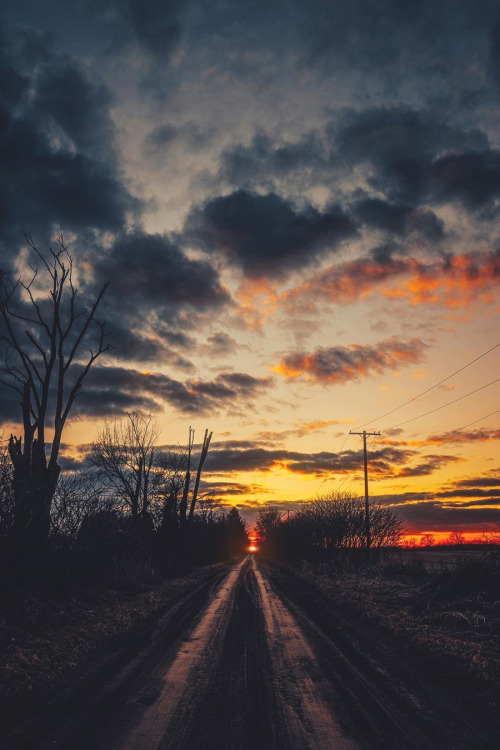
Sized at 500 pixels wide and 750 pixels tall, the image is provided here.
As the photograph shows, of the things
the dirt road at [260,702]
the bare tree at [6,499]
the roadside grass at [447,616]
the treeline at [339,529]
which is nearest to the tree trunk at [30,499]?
the bare tree at [6,499]

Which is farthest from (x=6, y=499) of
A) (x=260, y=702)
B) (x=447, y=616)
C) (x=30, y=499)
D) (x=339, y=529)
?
(x=339, y=529)

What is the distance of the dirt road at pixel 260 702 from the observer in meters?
4.70

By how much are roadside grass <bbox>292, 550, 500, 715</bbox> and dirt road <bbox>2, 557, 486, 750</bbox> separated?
648mm

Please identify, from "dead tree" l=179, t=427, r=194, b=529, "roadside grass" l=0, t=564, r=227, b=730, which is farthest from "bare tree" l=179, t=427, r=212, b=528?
"roadside grass" l=0, t=564, r=227, b=730

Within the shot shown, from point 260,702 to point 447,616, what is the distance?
281 inches

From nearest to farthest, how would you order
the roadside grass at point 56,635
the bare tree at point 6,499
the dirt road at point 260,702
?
the dirt road at point 260,702, the roadside grass at point 56,635, the bare tree at point 6,499

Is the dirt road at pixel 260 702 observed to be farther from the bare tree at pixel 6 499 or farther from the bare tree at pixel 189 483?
the bare tree at pixel 189 483

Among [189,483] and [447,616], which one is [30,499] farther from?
[189,483]

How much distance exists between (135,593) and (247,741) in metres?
13.7

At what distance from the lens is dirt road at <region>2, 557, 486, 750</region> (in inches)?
185

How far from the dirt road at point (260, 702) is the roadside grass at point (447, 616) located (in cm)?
65

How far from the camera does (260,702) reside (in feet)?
19.0

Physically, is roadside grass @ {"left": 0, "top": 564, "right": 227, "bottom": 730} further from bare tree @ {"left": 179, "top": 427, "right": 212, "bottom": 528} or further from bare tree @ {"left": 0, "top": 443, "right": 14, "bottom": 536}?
bare tree @ {"left": 179, "top": 427, "right": 212, "bottom": 528}

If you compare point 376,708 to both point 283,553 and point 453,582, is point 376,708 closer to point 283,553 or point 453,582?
point 453,582
